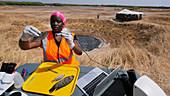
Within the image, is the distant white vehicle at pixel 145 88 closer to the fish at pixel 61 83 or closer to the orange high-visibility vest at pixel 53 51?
the fish at pixel 61 83

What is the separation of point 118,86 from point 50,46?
1.18 meters

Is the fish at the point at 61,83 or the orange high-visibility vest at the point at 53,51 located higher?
the orange high-visibility vest at the point at 53,51

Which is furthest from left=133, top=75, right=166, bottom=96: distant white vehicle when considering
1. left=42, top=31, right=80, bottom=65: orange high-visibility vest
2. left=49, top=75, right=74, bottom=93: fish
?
left=42, top=31, right=80, bottom=65: orange high-visibility vest

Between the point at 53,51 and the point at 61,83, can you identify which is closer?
the point at 61,83

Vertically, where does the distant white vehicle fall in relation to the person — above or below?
below

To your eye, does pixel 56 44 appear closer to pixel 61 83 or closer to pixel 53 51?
pixel 53 51

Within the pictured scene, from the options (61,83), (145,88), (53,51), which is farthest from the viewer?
(53,51)

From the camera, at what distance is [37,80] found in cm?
127

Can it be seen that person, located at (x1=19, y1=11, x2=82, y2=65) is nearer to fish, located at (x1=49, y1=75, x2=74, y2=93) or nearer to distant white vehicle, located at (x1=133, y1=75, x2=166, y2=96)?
fish, located at (x1=49, y1=75, x2=74, y2=93)

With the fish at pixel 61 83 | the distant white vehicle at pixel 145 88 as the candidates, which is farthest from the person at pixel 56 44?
the distant white vehicle at pixel 145 88

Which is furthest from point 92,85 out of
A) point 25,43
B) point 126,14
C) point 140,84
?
point 126,14

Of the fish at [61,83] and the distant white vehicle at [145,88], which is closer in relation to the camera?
the distant white vehicle at [145,88]

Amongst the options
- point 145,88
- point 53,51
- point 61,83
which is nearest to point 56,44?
point 53,51

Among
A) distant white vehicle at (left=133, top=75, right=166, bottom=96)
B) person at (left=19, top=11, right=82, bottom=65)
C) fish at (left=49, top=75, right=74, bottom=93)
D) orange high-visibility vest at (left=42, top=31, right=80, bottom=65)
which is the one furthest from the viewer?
orange high-visibility vest at (left=42, top=31, right=80, bottom=65)
